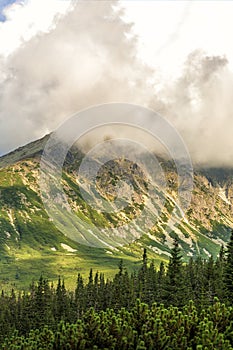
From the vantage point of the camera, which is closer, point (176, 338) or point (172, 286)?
point (176, 338)

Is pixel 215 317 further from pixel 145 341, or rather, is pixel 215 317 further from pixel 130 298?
pixel 130 298

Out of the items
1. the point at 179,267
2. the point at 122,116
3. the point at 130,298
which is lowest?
the point at 130,298

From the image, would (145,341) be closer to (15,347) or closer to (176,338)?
(176,338)

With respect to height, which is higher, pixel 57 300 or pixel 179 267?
pixel 179 267

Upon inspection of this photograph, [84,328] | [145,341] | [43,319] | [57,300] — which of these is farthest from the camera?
[57,300]

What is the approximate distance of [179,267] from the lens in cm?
7812

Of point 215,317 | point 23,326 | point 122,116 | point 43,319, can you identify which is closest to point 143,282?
point 43,319

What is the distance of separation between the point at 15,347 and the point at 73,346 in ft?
13.0

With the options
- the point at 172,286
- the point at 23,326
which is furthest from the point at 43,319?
the point at 172,286

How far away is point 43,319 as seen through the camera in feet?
424

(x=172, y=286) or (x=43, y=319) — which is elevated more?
(x=172, y=286)

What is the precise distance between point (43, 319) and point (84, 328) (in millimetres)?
111311

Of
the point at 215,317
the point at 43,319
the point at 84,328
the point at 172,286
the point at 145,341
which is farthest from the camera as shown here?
the point at 43,319

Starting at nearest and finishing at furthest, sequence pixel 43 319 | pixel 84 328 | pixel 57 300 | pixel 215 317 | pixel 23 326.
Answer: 1. pixel 84 328
2. pixel 215 317
3. pixel 43 319
4. pixel 23 326
5. pixel 57 300
